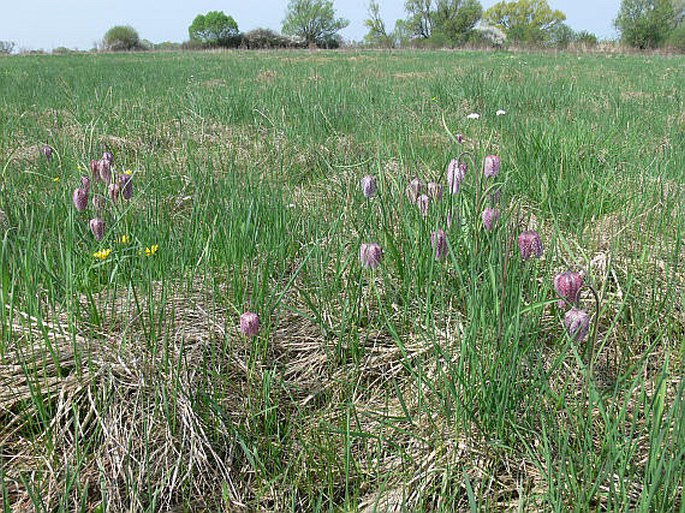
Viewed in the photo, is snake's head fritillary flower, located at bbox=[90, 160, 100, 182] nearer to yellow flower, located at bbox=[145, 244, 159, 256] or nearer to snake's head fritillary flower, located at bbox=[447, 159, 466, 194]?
yellow flower, located at bbox=[145, 244, 159, 256]

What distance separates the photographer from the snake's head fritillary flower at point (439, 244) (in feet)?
4.54

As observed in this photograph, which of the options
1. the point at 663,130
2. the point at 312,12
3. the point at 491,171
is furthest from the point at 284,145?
the point at 312,12

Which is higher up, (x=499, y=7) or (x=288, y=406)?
(x=499, y=7)

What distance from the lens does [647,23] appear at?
1747 inches

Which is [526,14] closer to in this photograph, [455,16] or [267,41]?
[455,16]

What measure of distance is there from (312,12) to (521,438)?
6716 cm

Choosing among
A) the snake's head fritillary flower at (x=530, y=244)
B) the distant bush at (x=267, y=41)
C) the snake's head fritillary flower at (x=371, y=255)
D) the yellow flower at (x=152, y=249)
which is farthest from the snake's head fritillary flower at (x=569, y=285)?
the distant bush at (x=267, y=41)

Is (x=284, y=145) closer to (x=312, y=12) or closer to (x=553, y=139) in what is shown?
(x=553, y=139)

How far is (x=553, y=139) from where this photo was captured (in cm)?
288

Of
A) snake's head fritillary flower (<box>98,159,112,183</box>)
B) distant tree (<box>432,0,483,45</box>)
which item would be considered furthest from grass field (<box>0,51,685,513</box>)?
distant tree (<box>432,0,483,45</box>)

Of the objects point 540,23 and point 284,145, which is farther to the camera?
point 540,23

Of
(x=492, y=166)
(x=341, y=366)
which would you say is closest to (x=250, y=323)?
(x=341, y=366)

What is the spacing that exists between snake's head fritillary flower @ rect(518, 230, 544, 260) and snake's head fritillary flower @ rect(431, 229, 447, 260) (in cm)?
18

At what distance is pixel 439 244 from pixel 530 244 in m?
0.22
